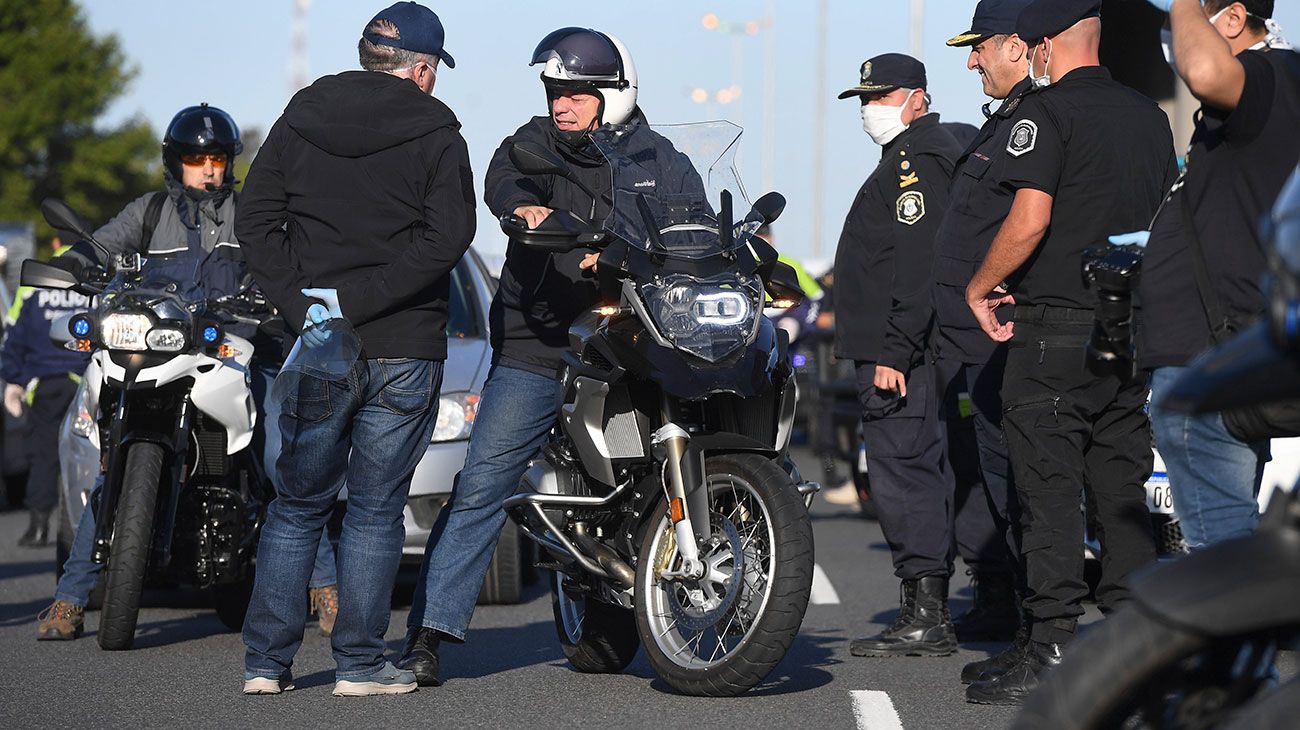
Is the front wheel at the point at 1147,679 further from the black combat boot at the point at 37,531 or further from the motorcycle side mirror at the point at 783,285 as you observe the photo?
the black combat boot at the point at 37,531

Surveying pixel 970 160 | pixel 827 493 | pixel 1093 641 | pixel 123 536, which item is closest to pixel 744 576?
pixel 970 160

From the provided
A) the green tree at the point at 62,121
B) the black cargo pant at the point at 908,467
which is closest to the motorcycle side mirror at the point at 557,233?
the black cargo pant at the point at 908,467

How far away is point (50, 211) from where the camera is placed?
7160mm

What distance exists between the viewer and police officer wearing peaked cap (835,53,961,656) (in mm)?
7340

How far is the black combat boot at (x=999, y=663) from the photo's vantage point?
20.6 feet

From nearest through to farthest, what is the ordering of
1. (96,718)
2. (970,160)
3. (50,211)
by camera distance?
(96,718), (970,160), (50,211)

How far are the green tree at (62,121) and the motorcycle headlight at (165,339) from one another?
53412mm

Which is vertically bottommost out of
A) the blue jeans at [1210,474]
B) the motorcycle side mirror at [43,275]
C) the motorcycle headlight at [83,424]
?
the motorcycle headlight at [83,424]

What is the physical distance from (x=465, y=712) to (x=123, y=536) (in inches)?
69.2

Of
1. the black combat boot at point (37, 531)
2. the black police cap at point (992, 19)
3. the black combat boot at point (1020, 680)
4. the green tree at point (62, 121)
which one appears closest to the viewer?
the black combat boot at point (1020, 680)

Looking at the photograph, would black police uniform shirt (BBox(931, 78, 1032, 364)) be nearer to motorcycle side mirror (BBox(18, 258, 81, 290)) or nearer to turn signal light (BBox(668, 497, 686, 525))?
turn signal light (BBox(668, 497, 686, 525))

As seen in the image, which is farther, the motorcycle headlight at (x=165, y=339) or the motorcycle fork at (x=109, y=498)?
the motorcycle headlight at (x=165, y=339)

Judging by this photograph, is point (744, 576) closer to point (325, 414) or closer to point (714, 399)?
point (714, 399)

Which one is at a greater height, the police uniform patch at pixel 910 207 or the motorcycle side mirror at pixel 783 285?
the police uniform patch at pixel 910 207
